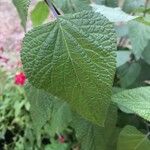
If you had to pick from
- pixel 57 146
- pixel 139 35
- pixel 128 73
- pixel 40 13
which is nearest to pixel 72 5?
pixel 40 13

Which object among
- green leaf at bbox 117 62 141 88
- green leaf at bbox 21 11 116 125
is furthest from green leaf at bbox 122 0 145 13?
green leaf at bbox 21 11 116 125

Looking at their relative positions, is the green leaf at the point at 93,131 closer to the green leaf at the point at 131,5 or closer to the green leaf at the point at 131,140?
the green leaf at the point at 131,140

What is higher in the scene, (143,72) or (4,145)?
(143,72)

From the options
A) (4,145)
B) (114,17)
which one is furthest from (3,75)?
(114,17)

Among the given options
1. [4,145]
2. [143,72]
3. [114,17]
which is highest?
[114,17]

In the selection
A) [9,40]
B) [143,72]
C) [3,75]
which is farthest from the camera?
[9,40]

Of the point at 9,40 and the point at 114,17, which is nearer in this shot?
the point at 114,17

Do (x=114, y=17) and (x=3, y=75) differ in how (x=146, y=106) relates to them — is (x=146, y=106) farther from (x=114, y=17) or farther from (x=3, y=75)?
(x=3, y=75)
